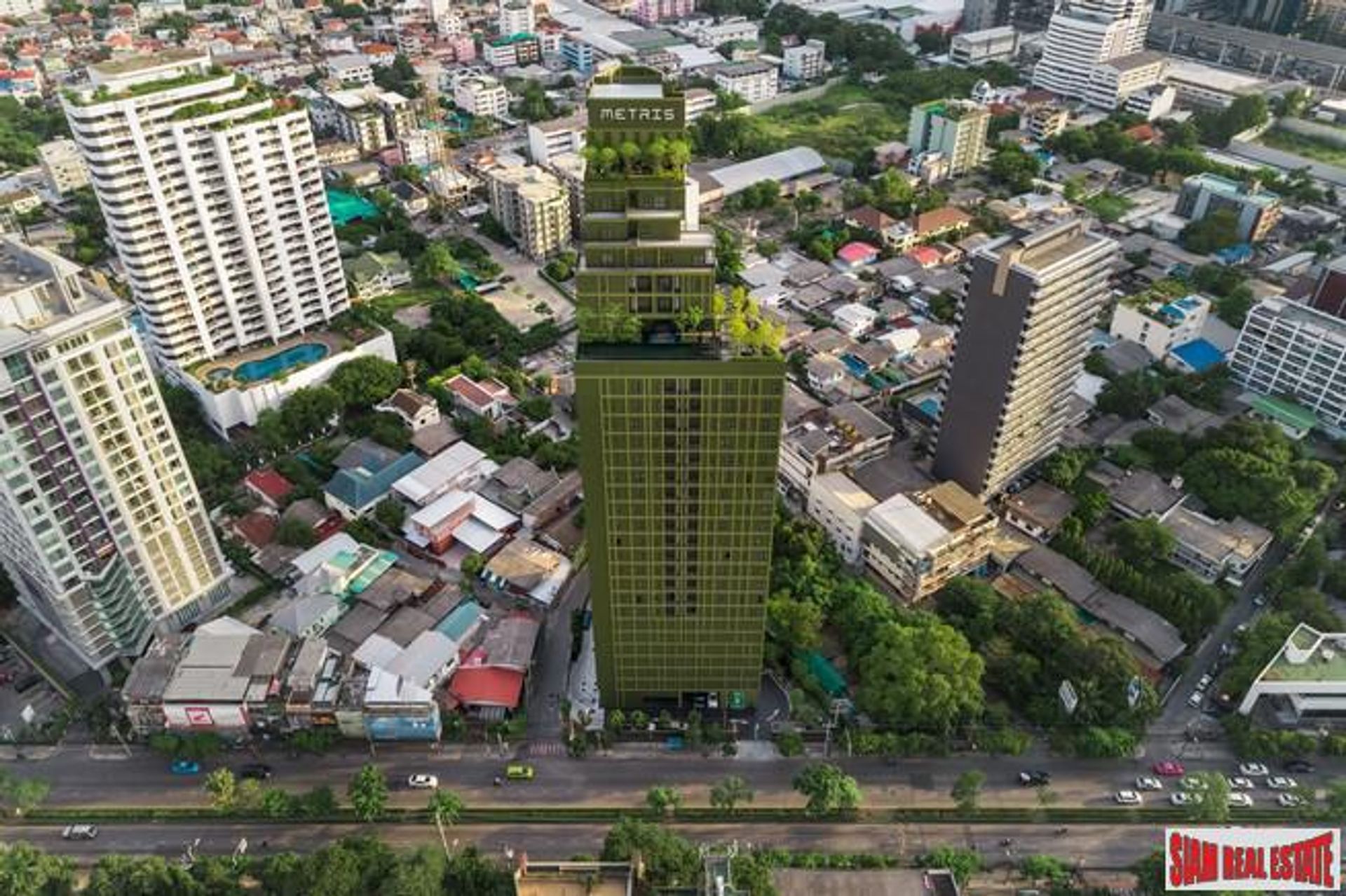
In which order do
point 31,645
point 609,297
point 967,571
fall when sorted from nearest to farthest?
point 609,297 < point 31,645 < point 967,571

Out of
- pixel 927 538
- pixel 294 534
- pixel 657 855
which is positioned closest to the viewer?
pixel 657 855

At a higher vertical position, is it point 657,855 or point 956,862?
point 657,855

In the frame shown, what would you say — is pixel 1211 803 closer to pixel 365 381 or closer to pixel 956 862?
pixel 956 862

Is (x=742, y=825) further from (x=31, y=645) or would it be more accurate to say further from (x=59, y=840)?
(x=31, y=645)

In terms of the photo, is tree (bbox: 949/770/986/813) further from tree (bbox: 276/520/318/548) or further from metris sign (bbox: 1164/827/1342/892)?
tree (bbox: 276/520/318/548)

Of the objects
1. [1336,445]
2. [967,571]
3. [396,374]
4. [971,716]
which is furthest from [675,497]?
[1336,445]

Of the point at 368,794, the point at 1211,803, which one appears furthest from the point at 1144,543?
the point at 368,794
